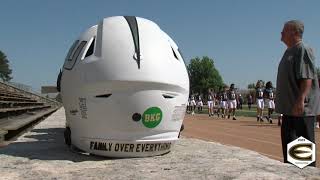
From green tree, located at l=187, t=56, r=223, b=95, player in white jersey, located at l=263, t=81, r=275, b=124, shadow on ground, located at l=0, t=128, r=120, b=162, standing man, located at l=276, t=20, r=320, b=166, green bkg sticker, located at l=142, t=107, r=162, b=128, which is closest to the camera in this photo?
standing man, located at l=276, t=20, r=320, b=166

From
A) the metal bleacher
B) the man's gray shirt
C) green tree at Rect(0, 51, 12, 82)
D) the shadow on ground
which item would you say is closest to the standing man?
the man's gray shirt

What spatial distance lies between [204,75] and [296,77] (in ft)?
354

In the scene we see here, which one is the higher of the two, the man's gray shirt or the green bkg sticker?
the man's gray shirt

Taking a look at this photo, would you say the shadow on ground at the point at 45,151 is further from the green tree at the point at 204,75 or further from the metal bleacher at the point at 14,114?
the green tree at the point at 204,75

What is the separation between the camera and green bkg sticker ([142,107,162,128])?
671 centimetres

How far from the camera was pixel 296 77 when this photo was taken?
563 centimetres

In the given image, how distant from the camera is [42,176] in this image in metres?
5.64

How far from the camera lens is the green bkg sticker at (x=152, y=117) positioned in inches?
264

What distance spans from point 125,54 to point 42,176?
79.3 inches

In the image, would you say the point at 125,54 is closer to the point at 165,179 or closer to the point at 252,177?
the point at 165,179

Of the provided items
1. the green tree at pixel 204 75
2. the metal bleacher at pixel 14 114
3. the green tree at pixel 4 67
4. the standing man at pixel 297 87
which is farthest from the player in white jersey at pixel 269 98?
the green tree at pixel 4 67

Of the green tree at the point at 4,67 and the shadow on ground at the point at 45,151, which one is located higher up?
the green tree at the point at 4,67

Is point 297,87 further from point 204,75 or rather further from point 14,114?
point 204,75

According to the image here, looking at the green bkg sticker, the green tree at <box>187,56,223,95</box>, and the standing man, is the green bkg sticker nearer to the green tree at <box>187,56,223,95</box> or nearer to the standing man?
the standing man
